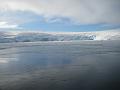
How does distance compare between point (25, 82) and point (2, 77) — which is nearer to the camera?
point (25, 82)

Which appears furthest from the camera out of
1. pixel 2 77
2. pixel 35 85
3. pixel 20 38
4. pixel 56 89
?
pixel 20 38

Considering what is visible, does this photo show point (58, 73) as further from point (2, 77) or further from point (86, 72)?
point (2, 77)

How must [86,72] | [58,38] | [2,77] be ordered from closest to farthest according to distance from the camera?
[2,77] < [86,72] < [58,38]

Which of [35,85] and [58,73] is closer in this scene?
[35,85]

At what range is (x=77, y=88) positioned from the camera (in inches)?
333

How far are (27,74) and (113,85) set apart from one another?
4.71 m

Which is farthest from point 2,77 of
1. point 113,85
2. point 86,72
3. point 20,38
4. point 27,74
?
point 20,38

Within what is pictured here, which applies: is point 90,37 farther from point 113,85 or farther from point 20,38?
point 113,85

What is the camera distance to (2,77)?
35.1ft

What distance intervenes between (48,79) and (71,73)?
69.2 inches

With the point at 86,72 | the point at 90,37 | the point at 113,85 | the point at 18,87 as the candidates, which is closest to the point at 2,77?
the point at 18,87

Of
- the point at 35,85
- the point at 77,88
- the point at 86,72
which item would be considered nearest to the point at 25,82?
the point at 35,85

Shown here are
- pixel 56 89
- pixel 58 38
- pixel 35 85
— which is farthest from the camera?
pixel 58 38

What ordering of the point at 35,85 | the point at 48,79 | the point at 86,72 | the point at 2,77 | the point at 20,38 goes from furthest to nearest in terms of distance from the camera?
the point at 20,38 < the point at 86,72 < the point at 2,77 < the point at 48,79 < the point at 35,85
